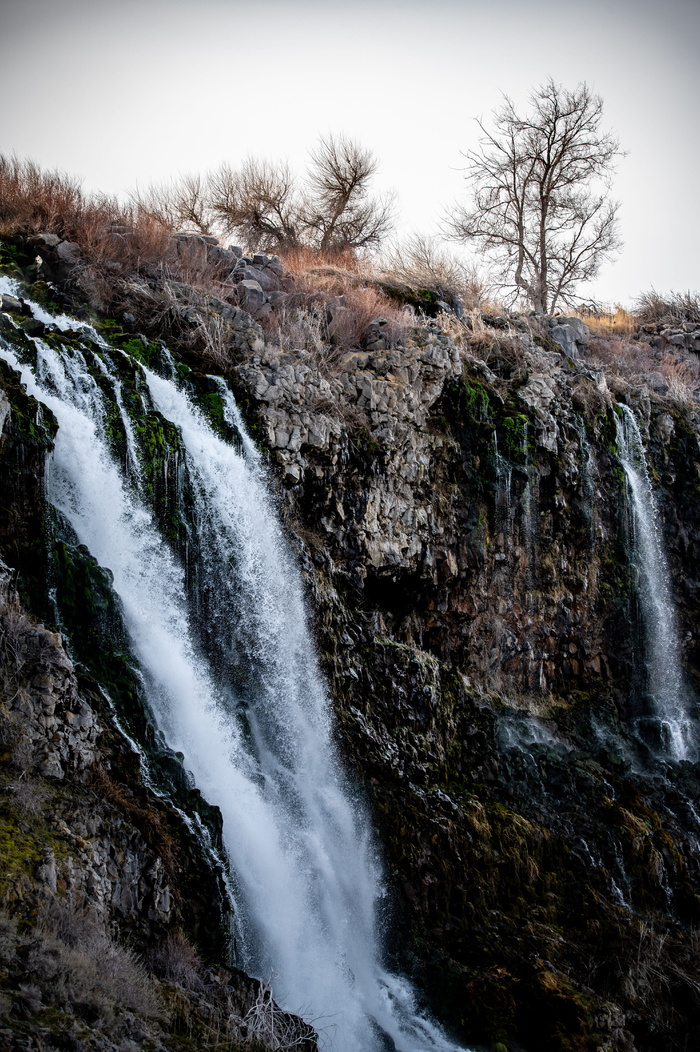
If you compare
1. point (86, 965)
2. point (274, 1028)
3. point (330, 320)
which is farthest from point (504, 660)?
point (86, 965)

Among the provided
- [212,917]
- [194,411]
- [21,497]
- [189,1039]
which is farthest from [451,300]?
[189,1039]

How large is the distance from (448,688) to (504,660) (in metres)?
1.95

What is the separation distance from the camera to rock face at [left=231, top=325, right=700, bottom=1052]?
8.44 metres

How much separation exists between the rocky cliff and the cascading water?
401 mm

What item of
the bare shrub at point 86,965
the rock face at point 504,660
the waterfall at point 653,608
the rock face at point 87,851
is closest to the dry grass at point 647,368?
the rock face at point 504,660

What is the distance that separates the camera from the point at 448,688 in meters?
11.4

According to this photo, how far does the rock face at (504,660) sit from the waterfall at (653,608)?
0.86 ft

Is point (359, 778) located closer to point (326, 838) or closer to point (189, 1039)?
point (326, 838)

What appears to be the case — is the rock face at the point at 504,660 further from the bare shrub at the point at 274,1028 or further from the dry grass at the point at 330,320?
the bare shrub at the point at 274,1028

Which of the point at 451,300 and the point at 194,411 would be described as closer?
the point at 194,411

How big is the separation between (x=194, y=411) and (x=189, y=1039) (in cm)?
750

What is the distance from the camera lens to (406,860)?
9055 mm

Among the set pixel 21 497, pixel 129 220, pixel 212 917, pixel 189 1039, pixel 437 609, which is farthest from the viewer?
pixel 129 220

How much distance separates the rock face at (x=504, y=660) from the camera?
8.44m
